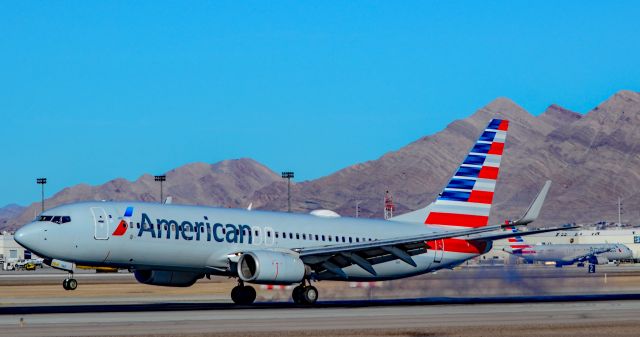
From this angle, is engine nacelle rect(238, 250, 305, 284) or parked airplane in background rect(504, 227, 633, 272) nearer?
engine nacelle rect(238, 250, 305, 284)

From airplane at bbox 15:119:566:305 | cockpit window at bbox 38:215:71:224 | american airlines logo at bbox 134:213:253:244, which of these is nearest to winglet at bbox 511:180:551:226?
airplane at bbox 15:119:566:305

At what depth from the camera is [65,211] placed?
171ft

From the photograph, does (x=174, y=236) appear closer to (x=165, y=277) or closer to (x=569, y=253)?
(x=165, y=277)

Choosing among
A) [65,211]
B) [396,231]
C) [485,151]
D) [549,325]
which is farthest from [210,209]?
[549,325]

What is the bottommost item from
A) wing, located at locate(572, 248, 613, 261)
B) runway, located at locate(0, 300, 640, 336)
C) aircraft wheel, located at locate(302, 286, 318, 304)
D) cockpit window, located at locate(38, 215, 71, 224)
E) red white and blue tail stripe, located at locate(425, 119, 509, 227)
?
runway, located at locate(0, 300, 640, 336)

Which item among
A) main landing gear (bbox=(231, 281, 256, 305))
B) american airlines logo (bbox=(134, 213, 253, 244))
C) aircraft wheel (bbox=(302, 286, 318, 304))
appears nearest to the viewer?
american airlines logo (bbox=(134, 213, 253, 244))

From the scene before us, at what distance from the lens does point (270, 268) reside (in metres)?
52.9

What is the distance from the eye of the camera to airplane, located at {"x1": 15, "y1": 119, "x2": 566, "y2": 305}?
51781 millimetres

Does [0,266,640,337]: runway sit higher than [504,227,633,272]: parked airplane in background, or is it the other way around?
[504,227,633,272]: parked airplane in background

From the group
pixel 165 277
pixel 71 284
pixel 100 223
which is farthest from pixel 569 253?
pixel 100 223

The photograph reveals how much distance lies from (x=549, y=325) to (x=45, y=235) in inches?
963

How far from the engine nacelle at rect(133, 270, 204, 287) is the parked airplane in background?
13518 centimetres

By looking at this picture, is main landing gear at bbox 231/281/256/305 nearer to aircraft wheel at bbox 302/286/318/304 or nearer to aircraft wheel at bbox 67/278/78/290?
aircraft wheel at bbox 302/286/318/304

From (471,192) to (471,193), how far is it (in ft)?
0.20
